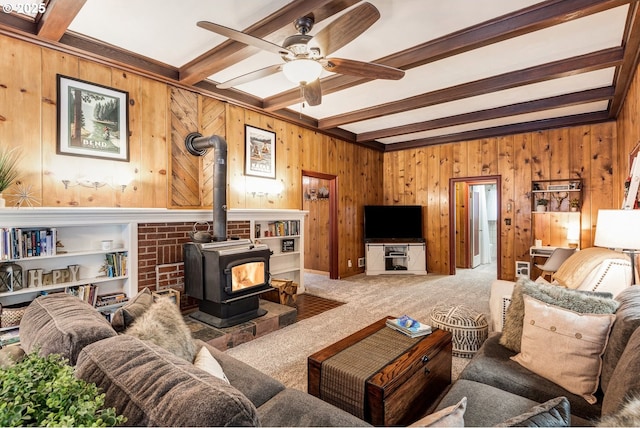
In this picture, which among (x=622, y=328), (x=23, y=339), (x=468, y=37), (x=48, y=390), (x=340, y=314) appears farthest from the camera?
(x=340, y=314)

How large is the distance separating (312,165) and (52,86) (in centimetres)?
362

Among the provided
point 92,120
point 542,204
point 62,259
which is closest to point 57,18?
point 92,120

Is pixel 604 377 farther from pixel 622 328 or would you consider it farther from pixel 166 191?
pixel 166 191

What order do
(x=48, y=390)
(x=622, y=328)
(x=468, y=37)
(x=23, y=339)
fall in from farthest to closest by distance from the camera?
(x=468, y=37) → (x=622, y=328) → (x=23, y=339) → (x=48, y=390)

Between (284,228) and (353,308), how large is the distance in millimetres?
1643

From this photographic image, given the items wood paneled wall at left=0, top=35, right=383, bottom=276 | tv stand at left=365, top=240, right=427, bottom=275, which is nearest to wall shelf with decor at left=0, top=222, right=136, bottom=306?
wood paneled wall at left=0, top=35, right=383, bottom=276

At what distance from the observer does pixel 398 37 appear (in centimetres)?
283

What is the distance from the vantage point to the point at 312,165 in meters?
5.63

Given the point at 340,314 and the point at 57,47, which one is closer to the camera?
the point at 57,47

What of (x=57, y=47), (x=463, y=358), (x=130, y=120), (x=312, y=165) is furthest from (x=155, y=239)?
(x=463, y=358)

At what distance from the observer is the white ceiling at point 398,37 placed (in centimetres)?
244

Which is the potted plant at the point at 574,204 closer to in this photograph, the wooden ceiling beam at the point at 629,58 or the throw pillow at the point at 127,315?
the wooden ceiling beam at the point at 629,58

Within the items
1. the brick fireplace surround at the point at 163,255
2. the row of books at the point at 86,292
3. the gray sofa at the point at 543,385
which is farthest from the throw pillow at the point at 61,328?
the brick fireplace surround at the point at 163,255

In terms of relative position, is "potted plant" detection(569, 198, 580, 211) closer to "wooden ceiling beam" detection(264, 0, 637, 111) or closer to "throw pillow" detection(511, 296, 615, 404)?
"wooden ceiling beam" detection(264, 0, 637, 111)
